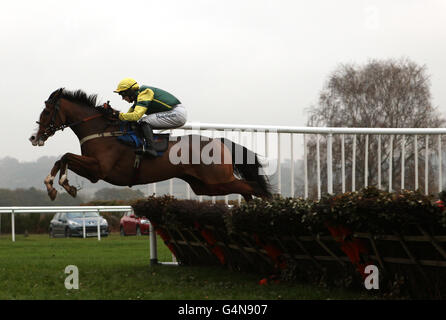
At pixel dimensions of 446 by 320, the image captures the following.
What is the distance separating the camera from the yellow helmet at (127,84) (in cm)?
670

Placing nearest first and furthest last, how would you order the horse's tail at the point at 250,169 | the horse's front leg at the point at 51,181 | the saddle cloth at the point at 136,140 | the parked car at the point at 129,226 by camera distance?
the horse's front leg at the point at 51,181 → the saddle cloth at the point at 136,140 → the horse's tail at the point at 250,169 → the parked car at the point at 129,226

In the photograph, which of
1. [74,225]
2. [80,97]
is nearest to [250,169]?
[80,97]

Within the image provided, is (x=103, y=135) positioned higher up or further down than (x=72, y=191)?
higher up

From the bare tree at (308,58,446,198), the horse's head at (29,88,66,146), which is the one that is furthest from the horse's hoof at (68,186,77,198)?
the bare tree at (308,58,446,198)

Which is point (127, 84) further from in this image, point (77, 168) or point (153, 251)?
point (153, 251)

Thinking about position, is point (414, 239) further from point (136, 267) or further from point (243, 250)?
point (136, 267)

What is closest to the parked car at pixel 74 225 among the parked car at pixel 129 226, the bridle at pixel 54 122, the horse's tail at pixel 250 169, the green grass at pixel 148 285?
the parked car at pixel 129 226

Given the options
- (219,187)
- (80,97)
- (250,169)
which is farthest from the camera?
(250,169)

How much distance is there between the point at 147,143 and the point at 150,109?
34cm

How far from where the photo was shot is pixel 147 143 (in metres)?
6.82

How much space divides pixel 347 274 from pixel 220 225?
5.06 ft

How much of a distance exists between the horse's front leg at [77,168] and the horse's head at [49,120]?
12.0 inches

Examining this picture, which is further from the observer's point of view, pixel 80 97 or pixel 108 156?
pixel 80 97

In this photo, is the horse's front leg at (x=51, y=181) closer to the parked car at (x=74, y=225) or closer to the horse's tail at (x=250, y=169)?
the horse's tail at (x=250, y=169)
